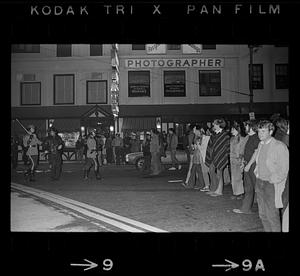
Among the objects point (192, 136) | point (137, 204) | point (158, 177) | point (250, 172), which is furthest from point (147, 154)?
point (250, 172)

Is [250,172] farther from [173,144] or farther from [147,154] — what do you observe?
[147,154]

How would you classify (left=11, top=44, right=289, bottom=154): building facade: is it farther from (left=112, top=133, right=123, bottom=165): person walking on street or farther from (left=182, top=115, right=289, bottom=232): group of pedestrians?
(left=182, top=115, right=289, bottom=232): group of pedestrians

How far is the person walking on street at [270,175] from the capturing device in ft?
13.2

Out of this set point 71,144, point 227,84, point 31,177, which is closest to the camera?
point 31,177

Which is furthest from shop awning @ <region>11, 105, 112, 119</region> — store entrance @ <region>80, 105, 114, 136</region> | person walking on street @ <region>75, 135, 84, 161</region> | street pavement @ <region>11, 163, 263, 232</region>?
street pavement @ <region>11, 163, 263, 232</region>

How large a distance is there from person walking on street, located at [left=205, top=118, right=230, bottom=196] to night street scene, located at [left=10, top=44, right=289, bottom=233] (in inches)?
0.9

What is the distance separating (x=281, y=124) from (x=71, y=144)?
7353 millimetres

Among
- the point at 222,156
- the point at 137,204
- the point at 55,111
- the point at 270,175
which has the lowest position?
the point at 137,204

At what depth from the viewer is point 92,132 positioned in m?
9.79

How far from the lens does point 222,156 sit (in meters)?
7.15

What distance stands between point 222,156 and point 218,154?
0.10m
